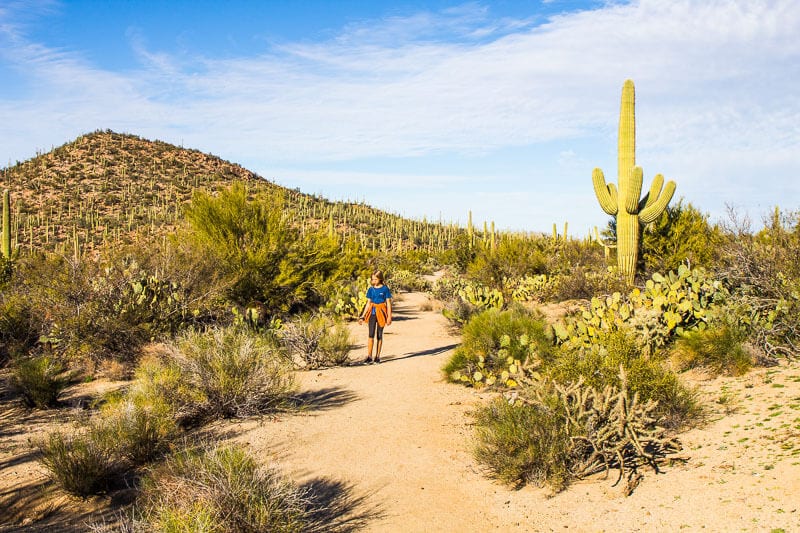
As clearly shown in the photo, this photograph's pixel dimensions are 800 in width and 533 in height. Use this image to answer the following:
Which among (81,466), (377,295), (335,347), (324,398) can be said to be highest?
(377,295)

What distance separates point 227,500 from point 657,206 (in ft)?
50.4

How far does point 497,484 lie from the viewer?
195 inches

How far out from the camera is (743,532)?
133 inches

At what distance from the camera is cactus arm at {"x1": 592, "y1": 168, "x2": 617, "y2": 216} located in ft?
54.3

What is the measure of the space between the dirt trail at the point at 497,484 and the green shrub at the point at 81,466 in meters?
1.38

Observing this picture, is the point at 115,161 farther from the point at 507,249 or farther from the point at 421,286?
the point at 507,249

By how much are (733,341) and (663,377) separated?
2.17 m

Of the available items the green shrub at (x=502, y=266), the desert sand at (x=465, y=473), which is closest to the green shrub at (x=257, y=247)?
the desert sand at (x=465, y=473)

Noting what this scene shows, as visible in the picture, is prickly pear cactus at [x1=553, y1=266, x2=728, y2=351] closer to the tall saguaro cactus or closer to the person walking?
the person walking

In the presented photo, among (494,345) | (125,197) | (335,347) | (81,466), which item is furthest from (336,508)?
(125,197)

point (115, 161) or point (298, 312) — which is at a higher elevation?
point (115, 161)

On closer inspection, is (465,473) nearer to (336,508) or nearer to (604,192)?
(336,508)

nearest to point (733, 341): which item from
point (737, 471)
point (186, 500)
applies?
point (737, 471)

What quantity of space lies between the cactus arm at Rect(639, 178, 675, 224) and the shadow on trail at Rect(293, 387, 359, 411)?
11752mm
